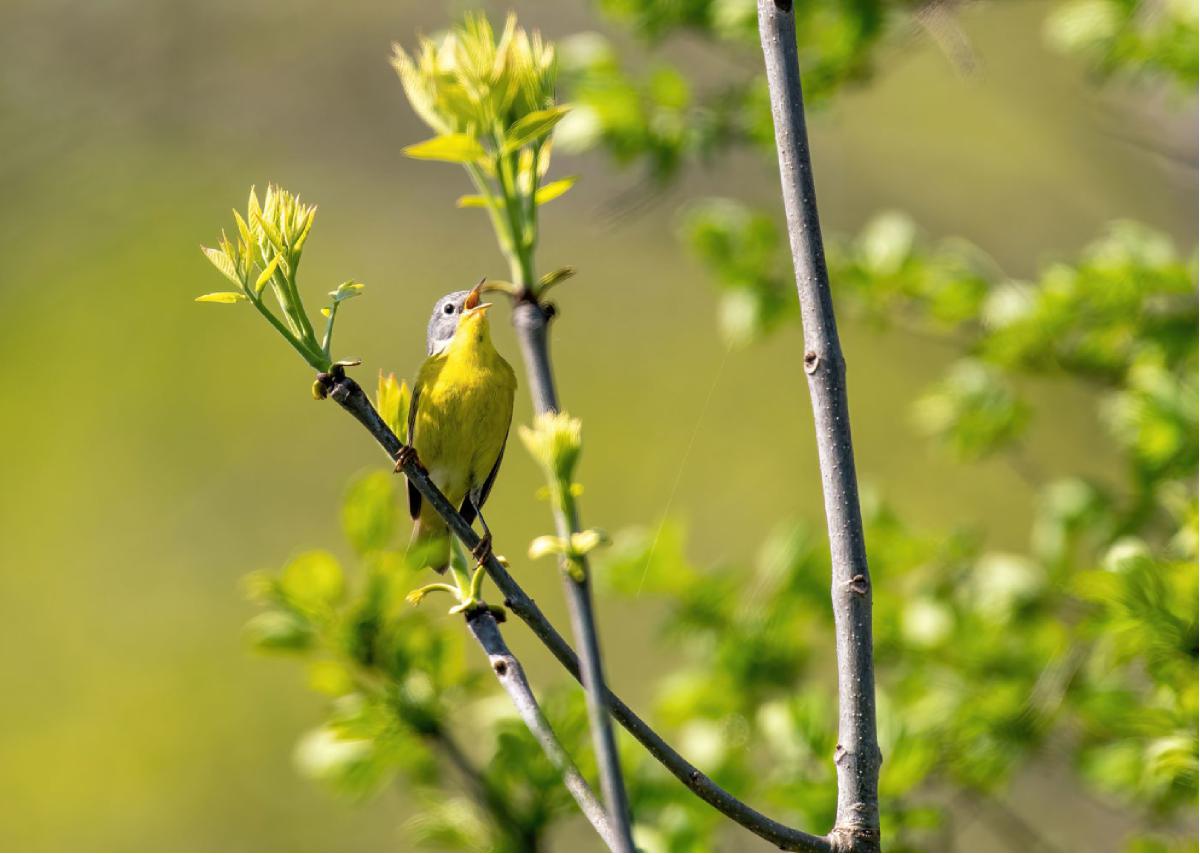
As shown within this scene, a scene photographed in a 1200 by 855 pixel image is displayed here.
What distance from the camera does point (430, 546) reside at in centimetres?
124

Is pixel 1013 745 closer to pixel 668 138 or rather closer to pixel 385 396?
pixel 668 138

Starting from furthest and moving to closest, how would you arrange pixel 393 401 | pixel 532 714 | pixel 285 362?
1. pixel 285 362
2. pixel 393 401
3. pixel 532 714

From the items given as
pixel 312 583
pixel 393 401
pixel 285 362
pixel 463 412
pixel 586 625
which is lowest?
pixel 586 625

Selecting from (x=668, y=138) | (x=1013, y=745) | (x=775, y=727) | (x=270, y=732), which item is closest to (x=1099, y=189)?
(x=668, y=138)

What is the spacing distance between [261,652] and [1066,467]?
4455mm

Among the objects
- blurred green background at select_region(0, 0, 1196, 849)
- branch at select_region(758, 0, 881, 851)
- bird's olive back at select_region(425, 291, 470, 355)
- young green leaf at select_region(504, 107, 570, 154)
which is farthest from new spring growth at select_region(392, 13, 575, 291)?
blurred green background at select_region(0, 0, 1196, 849)

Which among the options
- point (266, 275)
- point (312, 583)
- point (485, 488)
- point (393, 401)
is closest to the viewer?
point (266, 275)

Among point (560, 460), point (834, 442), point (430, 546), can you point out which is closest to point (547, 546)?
point (560, 460)

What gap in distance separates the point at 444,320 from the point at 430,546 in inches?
40.6

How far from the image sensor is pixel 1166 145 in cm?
284

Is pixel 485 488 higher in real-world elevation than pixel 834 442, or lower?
higher

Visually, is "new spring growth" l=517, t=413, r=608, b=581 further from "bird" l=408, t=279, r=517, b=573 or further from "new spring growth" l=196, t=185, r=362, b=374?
"bird" l=408, t=279, r=517, b=573

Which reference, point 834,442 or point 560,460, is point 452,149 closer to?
point 560,460

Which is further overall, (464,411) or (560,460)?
(464,411)
